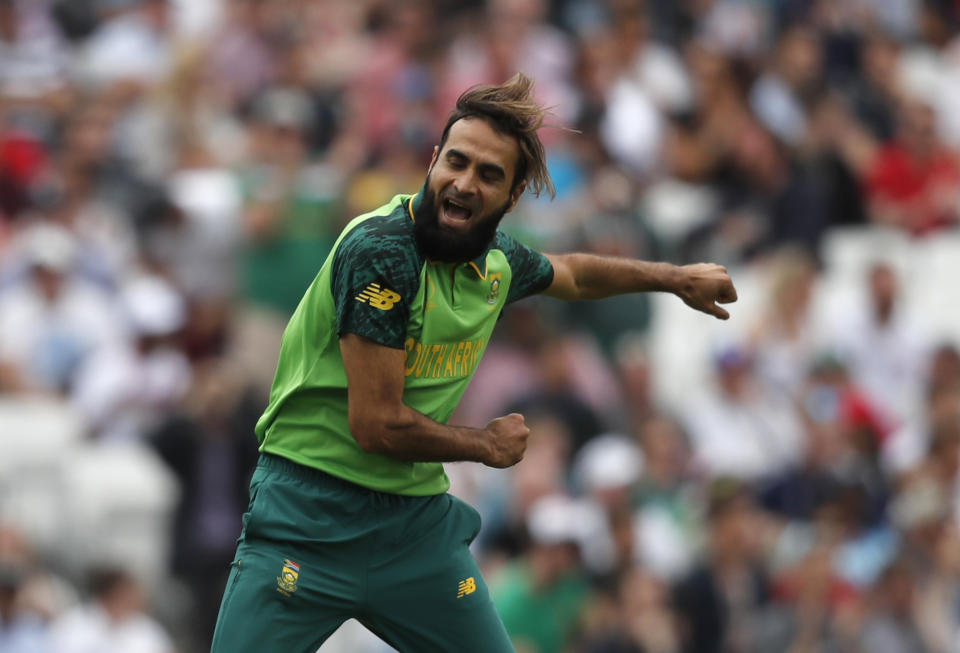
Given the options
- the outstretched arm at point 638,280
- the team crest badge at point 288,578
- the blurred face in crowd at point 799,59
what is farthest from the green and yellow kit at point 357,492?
the blurred face in crowd at point 799,59

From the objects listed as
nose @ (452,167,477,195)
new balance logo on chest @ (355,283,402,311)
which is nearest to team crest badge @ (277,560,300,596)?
new balance logo on chest @ (355,283,402,311)

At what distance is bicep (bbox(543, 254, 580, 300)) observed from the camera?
228 inches

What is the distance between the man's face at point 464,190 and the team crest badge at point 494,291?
0.84 ft

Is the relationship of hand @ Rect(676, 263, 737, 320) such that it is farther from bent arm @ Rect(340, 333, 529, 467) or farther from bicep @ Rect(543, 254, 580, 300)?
bent arm @ Rect(340, 333, 529, 467)

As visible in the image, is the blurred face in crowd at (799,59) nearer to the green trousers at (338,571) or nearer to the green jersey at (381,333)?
the green jersey at (381,333)

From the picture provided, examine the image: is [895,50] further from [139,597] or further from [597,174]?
[139,597]

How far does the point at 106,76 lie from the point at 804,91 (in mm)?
5387

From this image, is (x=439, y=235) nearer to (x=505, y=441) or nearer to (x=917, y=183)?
(x=505, y=441)

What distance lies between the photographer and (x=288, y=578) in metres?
5.21

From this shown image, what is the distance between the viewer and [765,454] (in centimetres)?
1102

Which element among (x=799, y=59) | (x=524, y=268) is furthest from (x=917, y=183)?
(x=524, y=268)

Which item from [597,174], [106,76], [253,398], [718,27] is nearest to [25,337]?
[253,398]

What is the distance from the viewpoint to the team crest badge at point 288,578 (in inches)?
205

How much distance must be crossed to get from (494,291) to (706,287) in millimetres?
792
